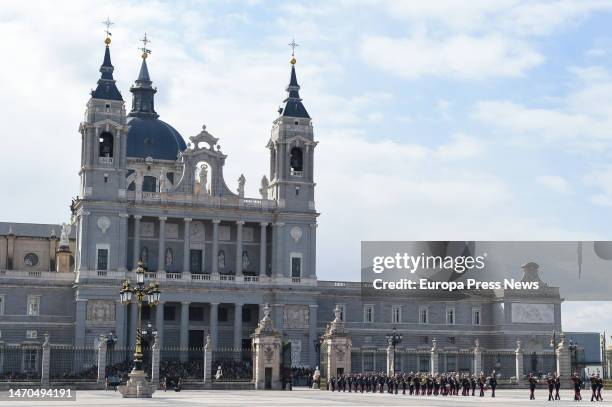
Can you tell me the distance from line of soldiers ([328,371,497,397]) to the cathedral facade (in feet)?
74.7

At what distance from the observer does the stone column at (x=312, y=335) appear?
95.2 meters

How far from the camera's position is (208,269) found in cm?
9712

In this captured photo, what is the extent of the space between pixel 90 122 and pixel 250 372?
982 inches

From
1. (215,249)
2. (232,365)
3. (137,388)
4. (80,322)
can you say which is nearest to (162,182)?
(215,249)

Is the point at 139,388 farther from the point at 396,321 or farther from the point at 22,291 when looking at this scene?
the point at 396,321

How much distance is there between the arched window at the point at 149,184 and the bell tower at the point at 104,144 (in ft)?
35.4

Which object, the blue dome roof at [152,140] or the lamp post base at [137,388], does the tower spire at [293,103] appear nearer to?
the blue dome roof at [152,140]

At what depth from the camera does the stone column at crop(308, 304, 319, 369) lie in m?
95.2

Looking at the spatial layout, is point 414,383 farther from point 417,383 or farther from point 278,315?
point 278,315

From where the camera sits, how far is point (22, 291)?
298 ft

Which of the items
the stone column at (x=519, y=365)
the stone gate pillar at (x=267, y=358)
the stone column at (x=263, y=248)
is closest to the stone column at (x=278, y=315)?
the stone column at (x=263, y=248)

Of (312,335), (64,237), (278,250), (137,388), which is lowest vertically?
(137,388)

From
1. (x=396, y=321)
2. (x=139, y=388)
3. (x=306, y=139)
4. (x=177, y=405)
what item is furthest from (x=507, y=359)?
(x=177, y=405)

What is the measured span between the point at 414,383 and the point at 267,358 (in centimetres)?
1057
